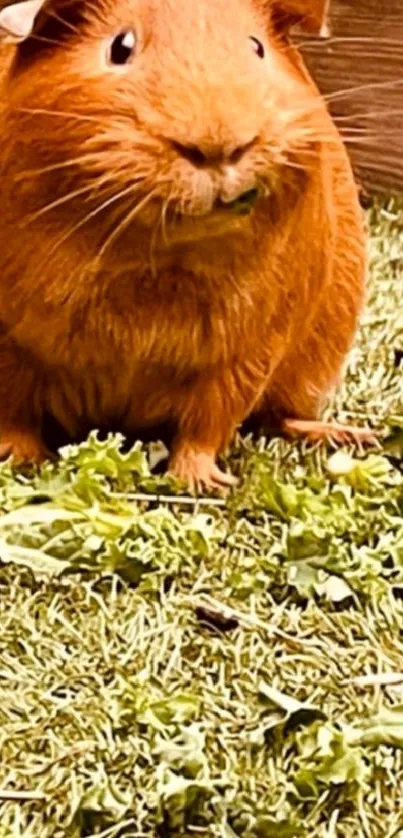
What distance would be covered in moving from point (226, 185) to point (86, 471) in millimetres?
454

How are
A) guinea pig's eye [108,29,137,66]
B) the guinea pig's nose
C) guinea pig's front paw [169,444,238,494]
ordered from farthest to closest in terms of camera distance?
guinea pig's front paw [169,444,238,494] → guinea pig's eye [108,29,137,66] → the guinea pig's nose

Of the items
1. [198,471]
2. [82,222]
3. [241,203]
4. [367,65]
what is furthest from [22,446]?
[367,65]

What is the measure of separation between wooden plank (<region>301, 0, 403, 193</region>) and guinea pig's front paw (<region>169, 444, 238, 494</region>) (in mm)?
1053

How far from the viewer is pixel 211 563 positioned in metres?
1.99

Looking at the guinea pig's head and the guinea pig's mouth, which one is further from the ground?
the guinea pig's head

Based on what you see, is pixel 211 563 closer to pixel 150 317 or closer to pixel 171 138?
pixel 150 317

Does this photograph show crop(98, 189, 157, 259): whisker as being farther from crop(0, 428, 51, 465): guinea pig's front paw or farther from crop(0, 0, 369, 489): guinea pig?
crop(0, 428, 51, 465): guinea pig's front paw

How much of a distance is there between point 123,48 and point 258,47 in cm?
16

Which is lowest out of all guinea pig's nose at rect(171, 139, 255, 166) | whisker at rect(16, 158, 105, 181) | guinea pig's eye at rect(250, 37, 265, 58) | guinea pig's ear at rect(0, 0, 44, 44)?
whisker at rect(16, 158, 105, 181)

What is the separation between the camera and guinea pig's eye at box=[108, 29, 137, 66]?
1865 millimetres

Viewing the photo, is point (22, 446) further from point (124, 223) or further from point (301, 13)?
point (301, 13)

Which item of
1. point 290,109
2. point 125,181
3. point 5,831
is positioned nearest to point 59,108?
point 125,181

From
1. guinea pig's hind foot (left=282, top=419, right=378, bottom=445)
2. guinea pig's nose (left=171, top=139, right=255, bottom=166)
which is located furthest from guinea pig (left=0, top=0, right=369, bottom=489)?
guinea pig's hind foot (left=282, top=419, right=378, bottom=445)

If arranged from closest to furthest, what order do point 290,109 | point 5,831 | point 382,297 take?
point 5,831 < point 290,109 < point 382,297
